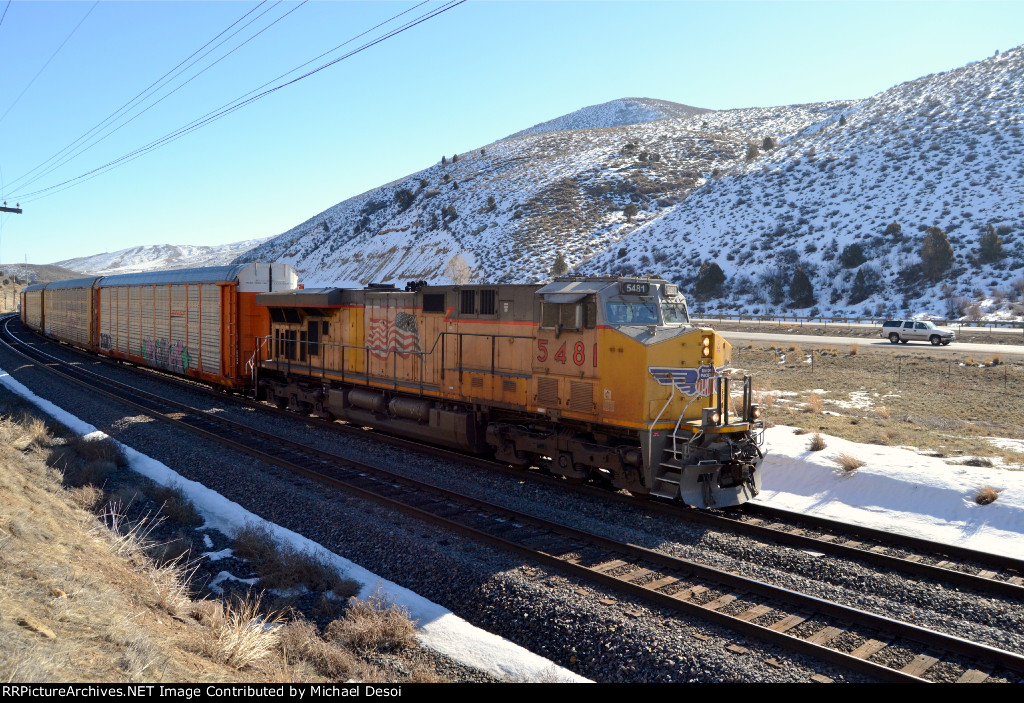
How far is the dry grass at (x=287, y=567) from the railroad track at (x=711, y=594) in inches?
81.1

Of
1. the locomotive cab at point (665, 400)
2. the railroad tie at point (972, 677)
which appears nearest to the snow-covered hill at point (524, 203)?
the locomotive cab at point (665, 400)

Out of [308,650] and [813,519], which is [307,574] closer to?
[308,650]

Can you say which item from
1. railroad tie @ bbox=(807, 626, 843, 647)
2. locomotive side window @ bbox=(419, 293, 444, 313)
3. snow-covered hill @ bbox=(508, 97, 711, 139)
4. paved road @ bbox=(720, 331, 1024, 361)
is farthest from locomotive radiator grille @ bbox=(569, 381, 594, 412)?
snow-covered hill @ bbox=(508, 97, 711, 139)

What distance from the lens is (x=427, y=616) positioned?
23.5 feet

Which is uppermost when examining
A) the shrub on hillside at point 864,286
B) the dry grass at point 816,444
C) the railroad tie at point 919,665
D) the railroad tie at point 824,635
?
the shrub on hillside at point 864,286

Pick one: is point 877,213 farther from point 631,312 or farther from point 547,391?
point 547,391

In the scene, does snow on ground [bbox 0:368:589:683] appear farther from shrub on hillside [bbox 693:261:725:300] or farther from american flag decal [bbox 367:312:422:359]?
shrub on hillside [bbox 693:261:725:300]

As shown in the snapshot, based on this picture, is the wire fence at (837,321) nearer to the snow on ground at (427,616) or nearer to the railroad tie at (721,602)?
the railroad tie at (721,602)

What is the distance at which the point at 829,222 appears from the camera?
62.8 meters

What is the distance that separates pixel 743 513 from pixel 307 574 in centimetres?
667

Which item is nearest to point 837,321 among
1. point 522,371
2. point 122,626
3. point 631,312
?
point 522,371

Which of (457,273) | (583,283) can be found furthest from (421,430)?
(457,273)

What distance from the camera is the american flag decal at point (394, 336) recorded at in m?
15.2

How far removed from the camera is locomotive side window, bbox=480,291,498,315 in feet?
43.1
